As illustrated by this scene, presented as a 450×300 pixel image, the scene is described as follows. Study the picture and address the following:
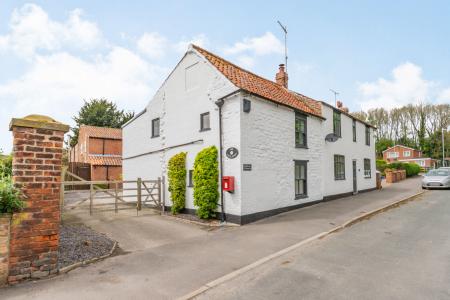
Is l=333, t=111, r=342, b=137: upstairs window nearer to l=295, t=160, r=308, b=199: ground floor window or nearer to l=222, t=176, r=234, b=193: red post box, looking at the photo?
l=295, t=160, r=308, b=199: ground floor window

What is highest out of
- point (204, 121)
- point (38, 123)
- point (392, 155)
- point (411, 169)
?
point (204, 121)

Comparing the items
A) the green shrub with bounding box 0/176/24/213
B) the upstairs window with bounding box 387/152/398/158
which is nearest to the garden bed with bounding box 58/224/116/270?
the green shrub with bounding box 0/176/24/213

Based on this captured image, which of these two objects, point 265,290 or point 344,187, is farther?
point 344,187

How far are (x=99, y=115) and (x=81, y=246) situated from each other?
4039cm

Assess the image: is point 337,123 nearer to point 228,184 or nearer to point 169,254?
point 228,184

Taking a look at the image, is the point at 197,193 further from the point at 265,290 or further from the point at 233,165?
the point at 265,290

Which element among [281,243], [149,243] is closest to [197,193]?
[149,243]

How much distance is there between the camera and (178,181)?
43.8ft

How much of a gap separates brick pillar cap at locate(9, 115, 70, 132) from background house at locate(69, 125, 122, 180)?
1024 inches

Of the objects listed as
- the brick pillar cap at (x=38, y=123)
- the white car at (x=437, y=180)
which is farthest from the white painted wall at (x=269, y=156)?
the white car at (x=437, y=180)

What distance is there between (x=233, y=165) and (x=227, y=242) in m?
3.57

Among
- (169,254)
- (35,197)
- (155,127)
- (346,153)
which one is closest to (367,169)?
(346,153)

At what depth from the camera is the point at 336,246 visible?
7.40m

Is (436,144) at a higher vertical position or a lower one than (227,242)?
higher
